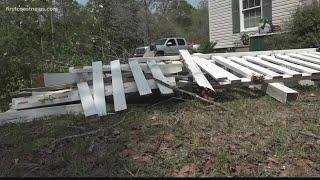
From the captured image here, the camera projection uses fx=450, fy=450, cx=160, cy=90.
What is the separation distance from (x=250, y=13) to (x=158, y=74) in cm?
1110

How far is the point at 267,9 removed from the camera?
1555cm

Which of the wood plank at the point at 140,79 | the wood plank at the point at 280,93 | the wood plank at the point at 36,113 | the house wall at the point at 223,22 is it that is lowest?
the wood plank at the point at 36,113


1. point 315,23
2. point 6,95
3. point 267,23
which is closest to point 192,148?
point 6,95

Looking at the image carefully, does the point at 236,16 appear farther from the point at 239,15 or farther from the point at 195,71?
the point at 195,71

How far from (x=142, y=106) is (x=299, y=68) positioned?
8.31 ft

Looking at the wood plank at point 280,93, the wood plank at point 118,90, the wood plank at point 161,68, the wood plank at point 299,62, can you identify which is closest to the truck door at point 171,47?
the wood plank at point 299,62

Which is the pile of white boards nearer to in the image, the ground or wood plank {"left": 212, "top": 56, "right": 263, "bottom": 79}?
wood plank {"left": 212, "top": 56, "right": 263, "bottom": 79}

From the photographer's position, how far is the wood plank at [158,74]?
5.75 metres

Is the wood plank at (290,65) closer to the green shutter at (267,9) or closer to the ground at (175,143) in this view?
the ground at (175,143)

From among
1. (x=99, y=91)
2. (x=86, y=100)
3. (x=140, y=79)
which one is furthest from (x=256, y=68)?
(x=86, y=100)

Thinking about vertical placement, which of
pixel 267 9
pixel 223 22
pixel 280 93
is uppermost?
pixel 267 9

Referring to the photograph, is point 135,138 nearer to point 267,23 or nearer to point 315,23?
point 315,23

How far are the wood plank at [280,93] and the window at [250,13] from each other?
34.5 ft

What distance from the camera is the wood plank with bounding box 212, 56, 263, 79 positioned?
6211mm
